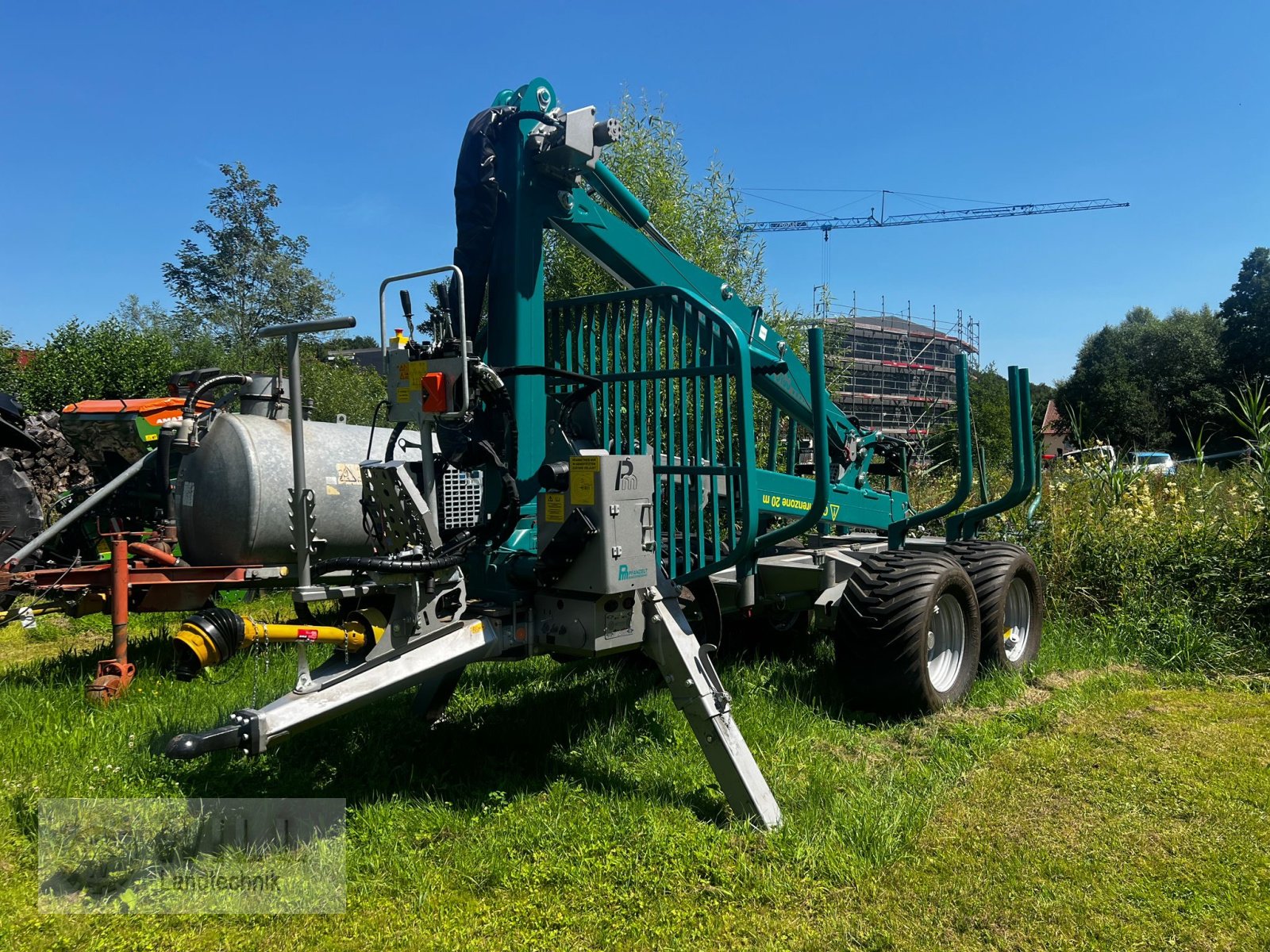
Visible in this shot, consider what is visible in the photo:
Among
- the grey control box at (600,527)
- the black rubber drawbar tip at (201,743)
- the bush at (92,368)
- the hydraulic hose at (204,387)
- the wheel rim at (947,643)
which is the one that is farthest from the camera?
the bush at (92,368)

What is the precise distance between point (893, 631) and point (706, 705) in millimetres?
1631

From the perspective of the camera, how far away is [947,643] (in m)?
6.00

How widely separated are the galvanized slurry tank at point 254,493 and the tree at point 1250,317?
43.6 metres

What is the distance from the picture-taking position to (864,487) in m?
7.08

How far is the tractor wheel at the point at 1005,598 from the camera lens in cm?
624

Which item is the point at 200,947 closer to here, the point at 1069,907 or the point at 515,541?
the point at 515,541

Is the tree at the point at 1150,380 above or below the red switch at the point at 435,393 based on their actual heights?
above

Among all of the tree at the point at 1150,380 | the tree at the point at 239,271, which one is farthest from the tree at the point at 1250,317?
the tree at the point at 239,271

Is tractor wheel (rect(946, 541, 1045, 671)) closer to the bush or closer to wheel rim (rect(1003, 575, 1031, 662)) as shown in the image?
wheel rim (rect(1003, 575, 1031, 662))

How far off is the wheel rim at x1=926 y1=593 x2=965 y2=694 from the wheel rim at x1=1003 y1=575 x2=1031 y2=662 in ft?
3.35

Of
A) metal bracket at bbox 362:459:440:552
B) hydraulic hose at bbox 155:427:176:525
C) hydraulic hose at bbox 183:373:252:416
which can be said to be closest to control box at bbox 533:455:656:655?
metal bracket at bbox 362:459:440:552

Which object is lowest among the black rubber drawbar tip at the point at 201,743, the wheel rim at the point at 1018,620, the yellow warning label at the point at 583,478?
the wheel rim at the point at 1018,620

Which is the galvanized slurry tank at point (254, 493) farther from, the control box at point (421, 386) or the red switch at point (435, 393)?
the red switch at point (435, 393)

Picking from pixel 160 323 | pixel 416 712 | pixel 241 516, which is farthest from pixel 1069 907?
pixel 160 323
